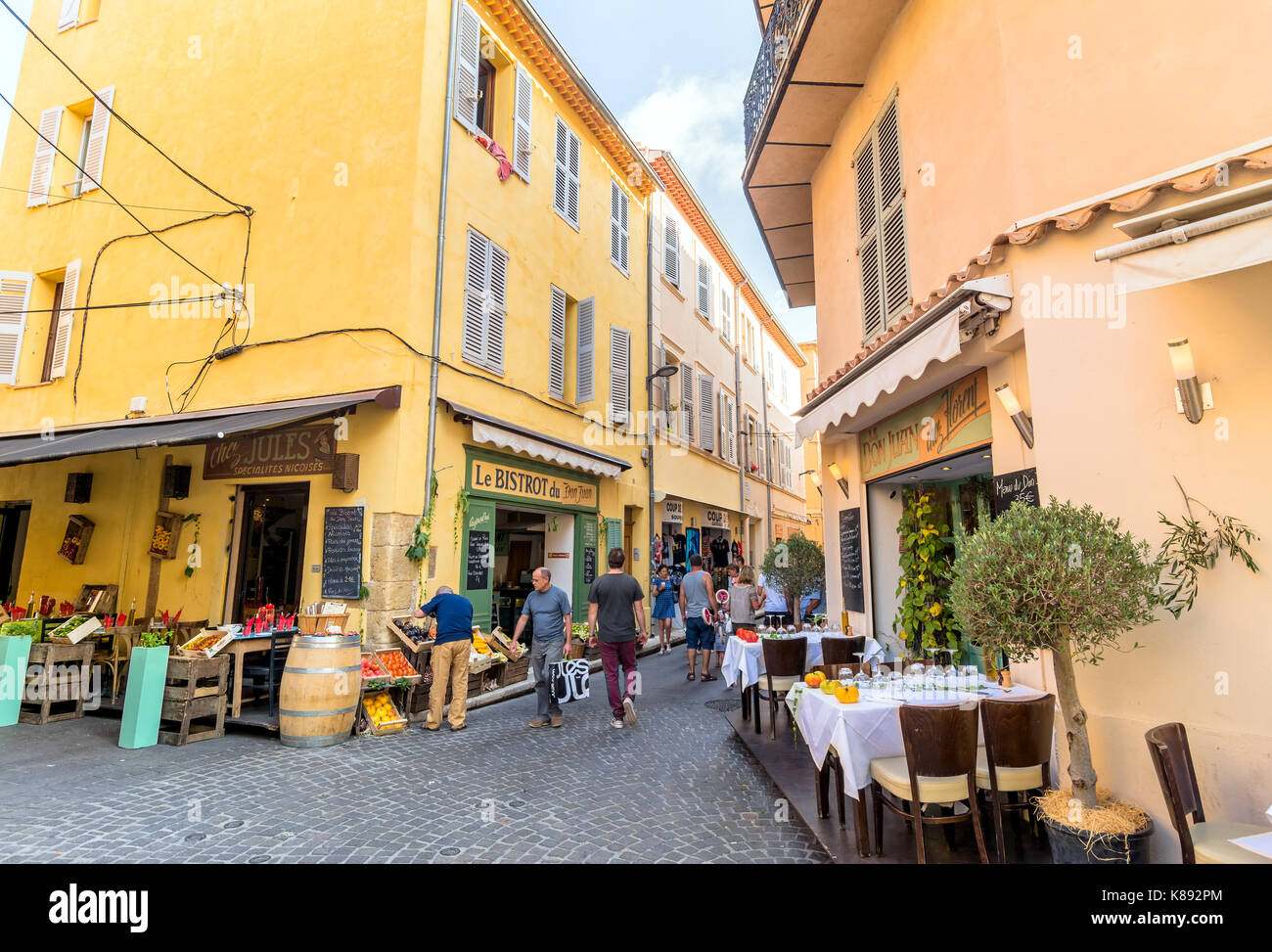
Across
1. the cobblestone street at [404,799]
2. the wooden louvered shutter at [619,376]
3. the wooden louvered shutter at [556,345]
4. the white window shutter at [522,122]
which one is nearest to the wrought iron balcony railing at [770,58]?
the white window shutter at [522,122]

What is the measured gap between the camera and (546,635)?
23.0 feet

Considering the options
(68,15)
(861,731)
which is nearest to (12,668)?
(861,731)

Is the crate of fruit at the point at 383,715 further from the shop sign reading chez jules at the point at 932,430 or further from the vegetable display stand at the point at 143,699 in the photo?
the shop sign reading chez jules at the point at 932,430

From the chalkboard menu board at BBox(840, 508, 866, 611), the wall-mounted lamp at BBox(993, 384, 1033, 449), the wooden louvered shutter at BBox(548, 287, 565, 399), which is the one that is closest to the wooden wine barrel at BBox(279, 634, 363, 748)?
the chalkboard menu board at BBox(840, 508, 866, 611)

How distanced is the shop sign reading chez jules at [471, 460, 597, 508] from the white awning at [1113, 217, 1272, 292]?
7.27m

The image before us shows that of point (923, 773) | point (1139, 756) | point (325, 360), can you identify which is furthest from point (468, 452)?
point (1139, 756)

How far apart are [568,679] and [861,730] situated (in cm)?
366

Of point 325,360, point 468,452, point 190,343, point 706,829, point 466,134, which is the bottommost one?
point 706,829

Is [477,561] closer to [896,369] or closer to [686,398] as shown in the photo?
[896,369]

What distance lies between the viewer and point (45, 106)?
37.8 ft
